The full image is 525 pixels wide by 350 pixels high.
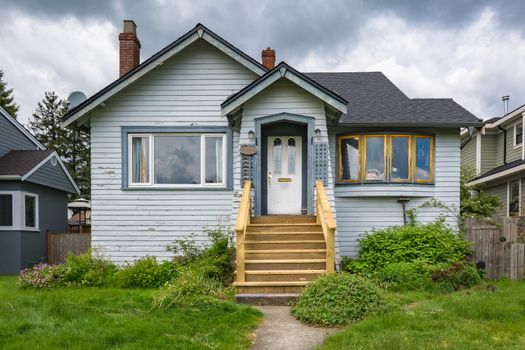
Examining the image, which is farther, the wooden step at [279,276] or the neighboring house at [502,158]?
the neighboring house at [502,158]

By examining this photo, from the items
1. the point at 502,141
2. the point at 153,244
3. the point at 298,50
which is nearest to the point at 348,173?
the point at 153,244

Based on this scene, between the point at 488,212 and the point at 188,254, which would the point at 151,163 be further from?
the point at 488,212

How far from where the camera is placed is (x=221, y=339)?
5453 millimetres

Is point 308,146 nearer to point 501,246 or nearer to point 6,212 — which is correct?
point 501,246

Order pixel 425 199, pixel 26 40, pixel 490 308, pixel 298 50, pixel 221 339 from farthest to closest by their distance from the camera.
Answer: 1. pixel 26 40
2. pixel 298 50
3. pixel 425 199
4. pixel 490 308
5. pixel 221 339

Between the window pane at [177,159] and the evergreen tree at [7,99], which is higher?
the evergreen tree at [7,99]

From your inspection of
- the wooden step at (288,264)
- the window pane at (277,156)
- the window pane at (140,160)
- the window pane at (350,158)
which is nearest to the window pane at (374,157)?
the window pane at (350,158)

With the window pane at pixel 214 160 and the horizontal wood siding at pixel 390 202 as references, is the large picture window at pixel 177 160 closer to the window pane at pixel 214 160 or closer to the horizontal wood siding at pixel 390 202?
the window pane at pixel 214 160

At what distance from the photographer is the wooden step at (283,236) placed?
9539 millimetres

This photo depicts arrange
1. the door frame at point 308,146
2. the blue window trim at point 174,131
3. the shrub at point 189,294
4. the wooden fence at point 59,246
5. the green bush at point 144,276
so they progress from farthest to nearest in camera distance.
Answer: the wooden fence at point 59,246, the blue window trim at point 174,131, the door frame at point 308,146, the green bush at point 144,276, the shrub at point 189,294

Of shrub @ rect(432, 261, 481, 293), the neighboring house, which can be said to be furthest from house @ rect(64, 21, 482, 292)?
the neighboring house

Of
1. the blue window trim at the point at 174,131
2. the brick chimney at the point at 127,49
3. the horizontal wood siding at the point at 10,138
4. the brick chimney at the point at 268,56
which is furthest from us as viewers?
the horizontal wood siding at the point at 10,138

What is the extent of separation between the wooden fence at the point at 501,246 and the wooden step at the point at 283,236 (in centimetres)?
429

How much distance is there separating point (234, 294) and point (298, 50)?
11.7 m
